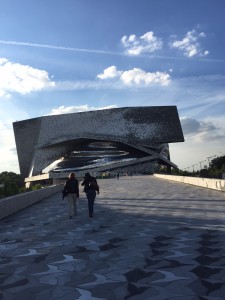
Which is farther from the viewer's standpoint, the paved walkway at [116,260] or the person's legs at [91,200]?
the person's legs at [91,200]

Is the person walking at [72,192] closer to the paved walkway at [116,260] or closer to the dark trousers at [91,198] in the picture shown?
the dark trousers at [91,198]

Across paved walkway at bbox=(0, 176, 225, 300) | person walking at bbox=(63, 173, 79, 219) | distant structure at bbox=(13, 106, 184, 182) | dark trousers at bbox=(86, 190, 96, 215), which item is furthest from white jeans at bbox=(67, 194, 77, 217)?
distant structure at bbox=(13, 106, 184, 182)

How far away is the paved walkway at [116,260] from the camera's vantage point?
4.68 m

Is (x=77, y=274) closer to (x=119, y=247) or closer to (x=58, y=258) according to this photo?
(x=58, y=258)

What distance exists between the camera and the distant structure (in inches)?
3521

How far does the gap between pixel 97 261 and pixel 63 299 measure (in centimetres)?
183

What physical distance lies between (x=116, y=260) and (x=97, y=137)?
8451 cm

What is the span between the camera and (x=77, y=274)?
5480mm

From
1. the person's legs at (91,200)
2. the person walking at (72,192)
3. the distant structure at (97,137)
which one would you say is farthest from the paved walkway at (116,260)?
the distant structure at (97,137)

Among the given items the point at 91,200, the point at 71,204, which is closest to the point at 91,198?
the point at 91,200

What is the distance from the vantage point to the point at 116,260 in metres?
6.24

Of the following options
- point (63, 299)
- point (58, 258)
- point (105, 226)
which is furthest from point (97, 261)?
point (105, 226)

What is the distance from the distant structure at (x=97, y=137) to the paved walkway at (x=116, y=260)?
77.9 meters

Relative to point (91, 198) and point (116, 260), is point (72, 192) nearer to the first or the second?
point (91, 198)
